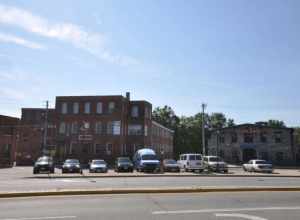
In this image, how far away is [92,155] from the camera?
183ft

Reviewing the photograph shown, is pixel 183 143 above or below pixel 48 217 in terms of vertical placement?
above

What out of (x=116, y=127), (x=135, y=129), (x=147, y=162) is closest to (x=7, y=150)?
(x=116, y=127)

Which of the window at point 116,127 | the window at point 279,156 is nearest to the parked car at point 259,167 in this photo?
the window at point 279,156

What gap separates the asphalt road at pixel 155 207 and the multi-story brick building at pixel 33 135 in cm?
4823

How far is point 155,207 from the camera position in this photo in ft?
34.0

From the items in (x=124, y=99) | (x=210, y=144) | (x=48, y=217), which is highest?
(x=124, y=99)

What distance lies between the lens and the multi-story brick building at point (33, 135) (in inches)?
2322

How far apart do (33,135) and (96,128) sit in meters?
14.8

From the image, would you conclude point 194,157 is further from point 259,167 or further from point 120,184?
point 120,184

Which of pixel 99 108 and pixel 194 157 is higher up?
pixel 99 108

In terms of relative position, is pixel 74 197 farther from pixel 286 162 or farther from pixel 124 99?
pixel 286 162

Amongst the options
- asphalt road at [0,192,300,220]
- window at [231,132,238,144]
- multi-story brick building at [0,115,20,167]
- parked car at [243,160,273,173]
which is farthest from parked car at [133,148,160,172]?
window at [231,132,238,144]

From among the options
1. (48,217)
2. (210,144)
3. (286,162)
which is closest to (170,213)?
(48,217)

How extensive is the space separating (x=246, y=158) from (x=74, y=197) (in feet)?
181
